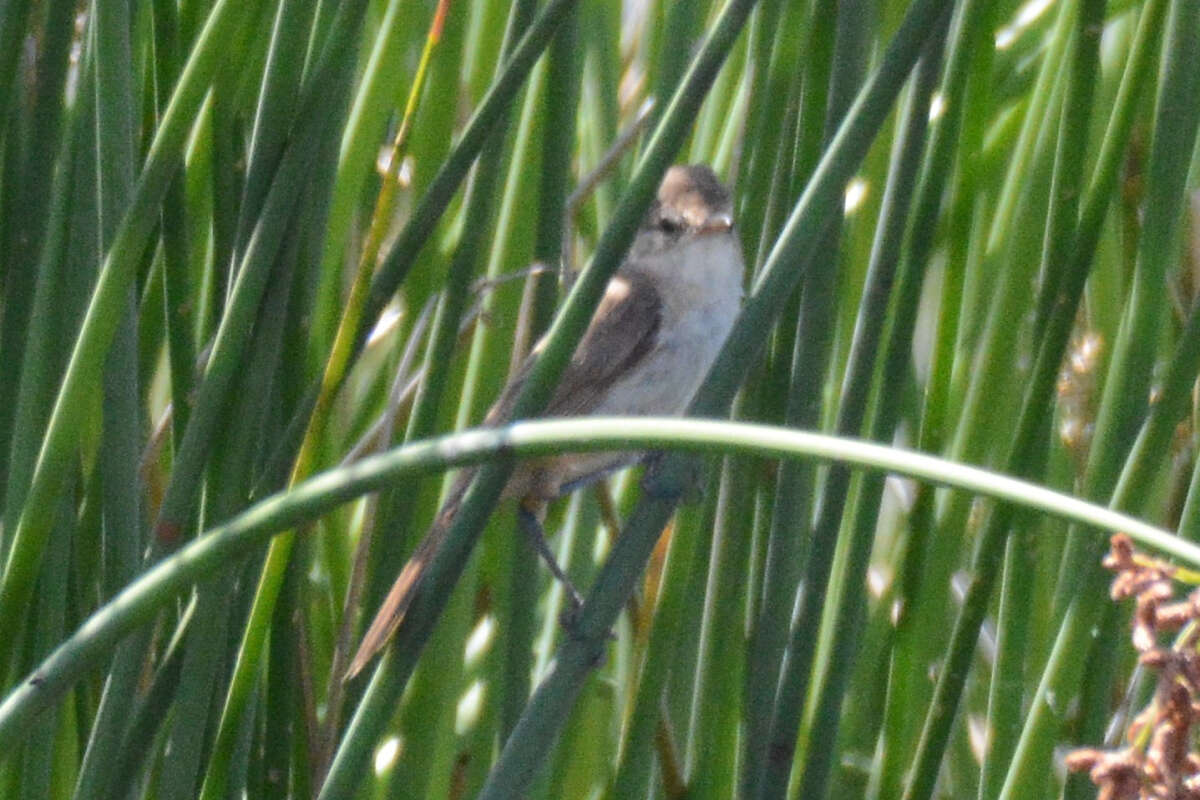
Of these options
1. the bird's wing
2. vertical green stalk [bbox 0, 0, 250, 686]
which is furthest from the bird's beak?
vertical green stalk [bbox 0, 0, 250, 686]

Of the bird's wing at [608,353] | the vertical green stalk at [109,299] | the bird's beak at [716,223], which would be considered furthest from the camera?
the bird's wing at [608,353]

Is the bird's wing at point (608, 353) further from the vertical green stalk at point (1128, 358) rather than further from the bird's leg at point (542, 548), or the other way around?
the vertical green stalk at point (1128, 358)

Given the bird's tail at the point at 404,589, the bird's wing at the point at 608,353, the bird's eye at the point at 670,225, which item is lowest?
the bird's tail at the point at 404,589

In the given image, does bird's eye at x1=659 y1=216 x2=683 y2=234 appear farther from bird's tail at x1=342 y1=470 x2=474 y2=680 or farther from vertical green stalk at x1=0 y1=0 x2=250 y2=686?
vertical green stalk at x1=0 y1=0 x2=250 y2=686

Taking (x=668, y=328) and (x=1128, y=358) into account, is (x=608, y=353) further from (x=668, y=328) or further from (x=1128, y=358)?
(x=1128, y=358)

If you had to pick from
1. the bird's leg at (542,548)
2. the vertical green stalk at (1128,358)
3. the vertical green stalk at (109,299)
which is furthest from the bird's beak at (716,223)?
the vertical green stalk at (109,299)

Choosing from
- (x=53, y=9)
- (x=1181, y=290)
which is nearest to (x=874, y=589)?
(x=1181, y=290)
